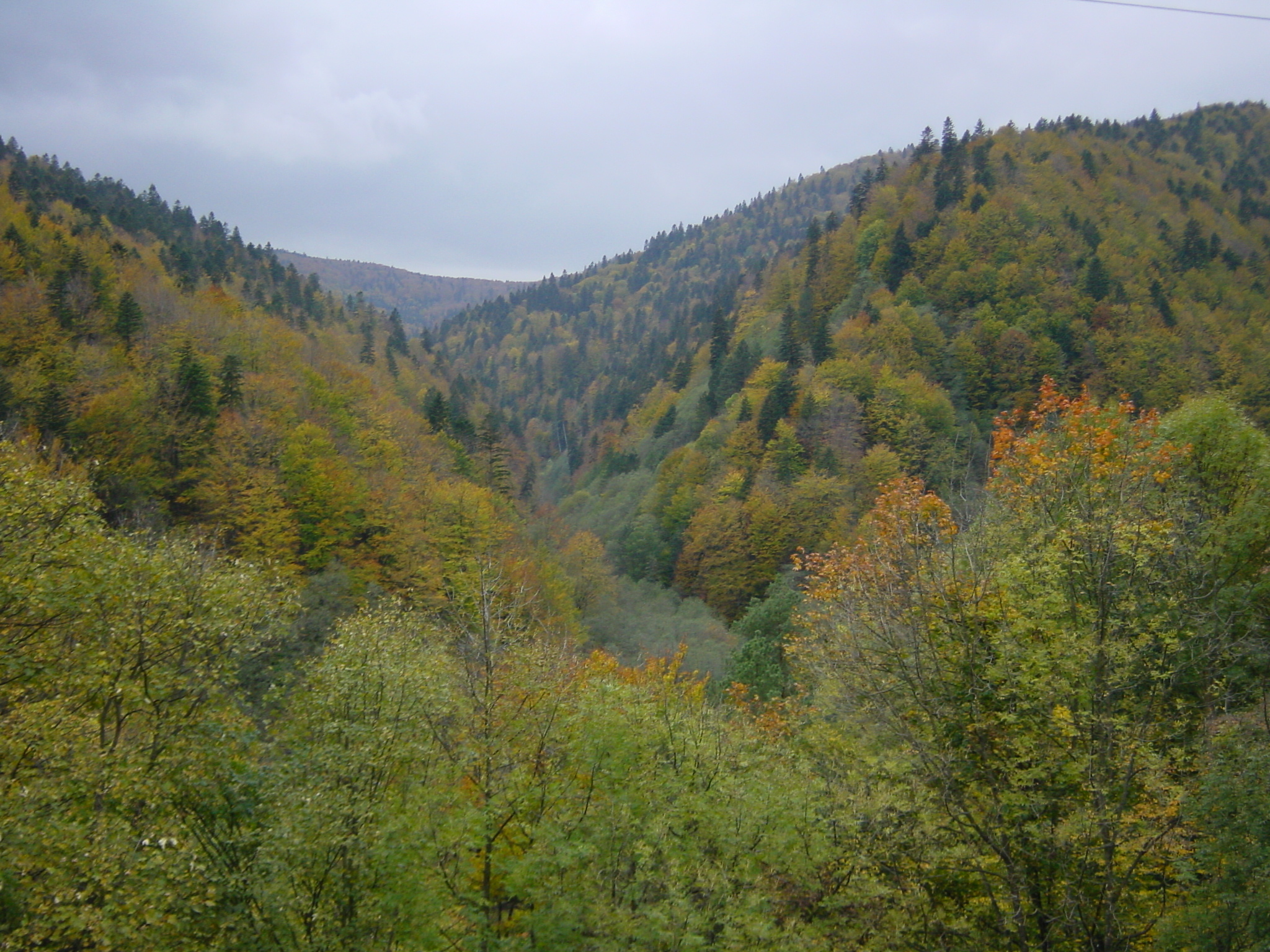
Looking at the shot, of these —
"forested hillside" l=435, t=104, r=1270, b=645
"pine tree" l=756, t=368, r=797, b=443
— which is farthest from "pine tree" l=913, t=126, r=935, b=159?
"pine tree" l=756, t=368, r=797, b=443

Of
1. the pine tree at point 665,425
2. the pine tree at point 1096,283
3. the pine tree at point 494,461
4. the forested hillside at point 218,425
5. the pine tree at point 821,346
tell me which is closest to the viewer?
the forested hillside at point 218,425

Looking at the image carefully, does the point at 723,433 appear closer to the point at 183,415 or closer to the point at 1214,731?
the point at 183,415

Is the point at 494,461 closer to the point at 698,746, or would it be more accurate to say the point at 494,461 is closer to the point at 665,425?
the point at 665,425

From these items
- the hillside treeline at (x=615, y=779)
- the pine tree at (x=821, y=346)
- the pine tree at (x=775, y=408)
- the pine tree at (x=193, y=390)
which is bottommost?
the hillside treeline at (x=615, y=779)

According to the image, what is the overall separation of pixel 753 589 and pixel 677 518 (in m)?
12.0

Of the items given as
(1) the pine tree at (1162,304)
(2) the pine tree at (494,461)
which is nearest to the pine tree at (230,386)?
(2) the pine tree at (494,461)

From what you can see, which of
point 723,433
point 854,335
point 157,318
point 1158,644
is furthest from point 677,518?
point 1158,644

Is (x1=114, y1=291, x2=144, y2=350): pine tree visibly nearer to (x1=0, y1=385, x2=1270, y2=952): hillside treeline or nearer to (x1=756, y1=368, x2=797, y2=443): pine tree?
(x1=0, y1=385, x2=1270, y2=952): hillside treeline

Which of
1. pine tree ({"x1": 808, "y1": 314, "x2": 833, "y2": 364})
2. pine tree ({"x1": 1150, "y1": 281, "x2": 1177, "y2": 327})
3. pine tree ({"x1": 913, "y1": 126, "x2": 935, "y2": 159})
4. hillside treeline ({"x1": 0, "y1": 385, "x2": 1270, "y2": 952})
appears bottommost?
hillside treeline ({"x1": 0, "y1": 385, "x2": 1270, "y2": 952})

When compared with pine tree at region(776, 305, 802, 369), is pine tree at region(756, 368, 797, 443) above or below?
below

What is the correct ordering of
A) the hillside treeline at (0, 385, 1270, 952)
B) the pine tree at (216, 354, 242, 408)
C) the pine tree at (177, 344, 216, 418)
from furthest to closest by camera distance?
the pine tree at (216, 354, 242, 408), the pine tree at (177, 344, 216, 418), the hillside treeline at (0, 385, 1270, 952)

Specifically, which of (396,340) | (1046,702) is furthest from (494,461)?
(1046,702)

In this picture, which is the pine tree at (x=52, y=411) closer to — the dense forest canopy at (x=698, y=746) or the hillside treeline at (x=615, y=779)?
the dense forest canopy at (x=698, y=746)

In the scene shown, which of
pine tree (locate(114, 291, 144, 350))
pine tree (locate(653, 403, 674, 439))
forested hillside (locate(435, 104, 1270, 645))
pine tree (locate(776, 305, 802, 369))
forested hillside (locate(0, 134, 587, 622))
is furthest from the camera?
pine tree (locate(653, 403, 674, 439))
